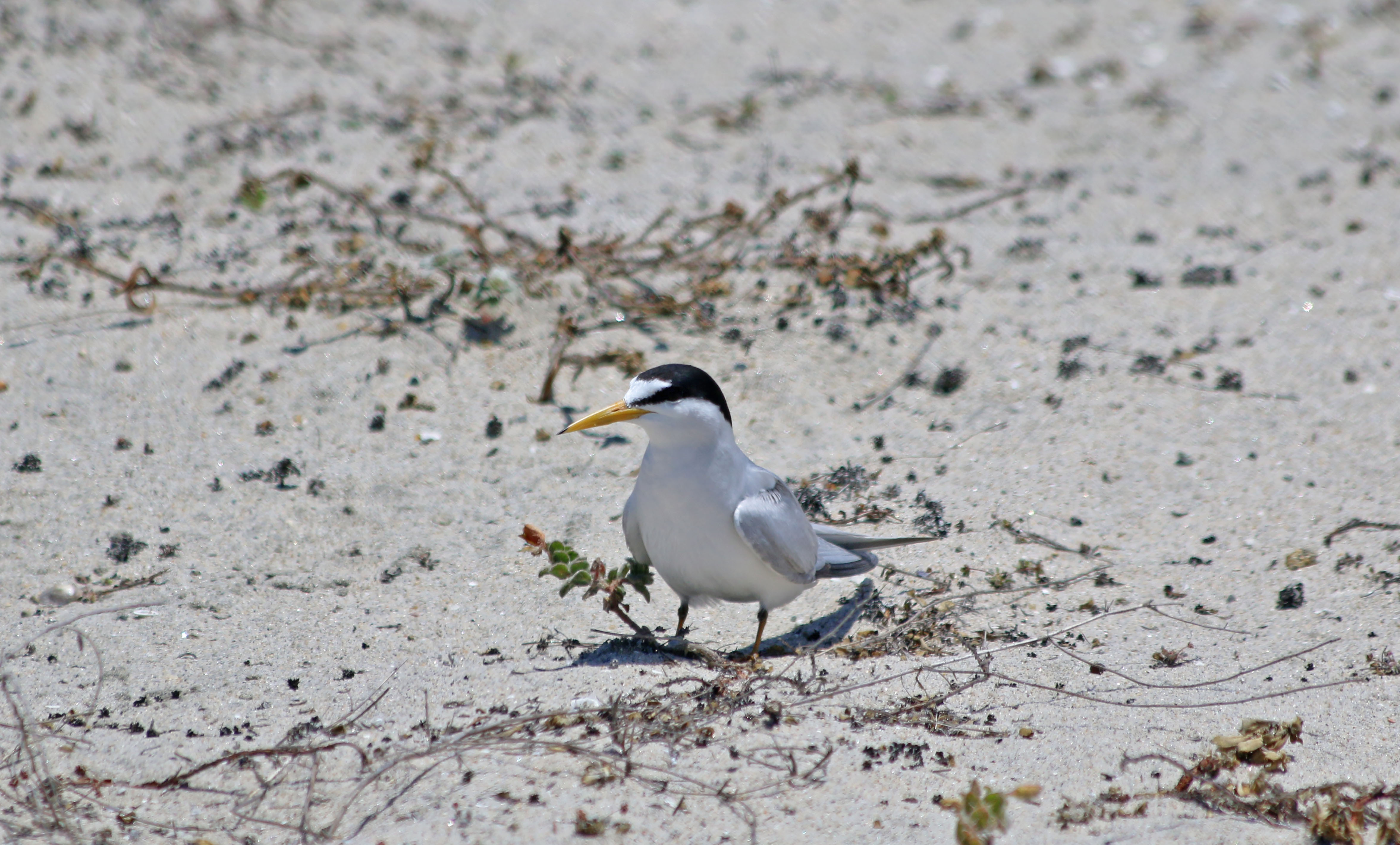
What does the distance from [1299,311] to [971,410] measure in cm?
176

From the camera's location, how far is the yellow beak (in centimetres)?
333

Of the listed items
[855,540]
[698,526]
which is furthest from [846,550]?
[698,526]

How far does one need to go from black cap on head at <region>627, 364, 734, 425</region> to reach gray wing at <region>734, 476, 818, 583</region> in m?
0.34

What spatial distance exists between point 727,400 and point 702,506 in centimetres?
168

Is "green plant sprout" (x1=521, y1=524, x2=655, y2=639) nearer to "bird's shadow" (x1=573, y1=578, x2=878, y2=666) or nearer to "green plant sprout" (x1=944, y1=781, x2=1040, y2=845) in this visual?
"bird's shadow" (x1=573, y1=578, x2=878, y2=666)

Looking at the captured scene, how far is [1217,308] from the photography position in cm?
568

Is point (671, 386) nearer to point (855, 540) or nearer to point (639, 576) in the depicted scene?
point (639, 576)

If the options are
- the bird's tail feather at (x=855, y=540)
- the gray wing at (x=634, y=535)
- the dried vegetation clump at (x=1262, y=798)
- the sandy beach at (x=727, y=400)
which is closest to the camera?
the dried vegetation clump at (x=1262, y=798)

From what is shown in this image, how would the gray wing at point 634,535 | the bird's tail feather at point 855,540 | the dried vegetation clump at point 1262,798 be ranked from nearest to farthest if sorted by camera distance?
the dried vegetation clump at point 1262,798 < the gray wing at point 634,535 < the bird's tail feather at point 855,540

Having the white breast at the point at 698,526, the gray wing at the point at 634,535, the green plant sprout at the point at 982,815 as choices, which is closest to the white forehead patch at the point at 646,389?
the white breast at the point at 698,526

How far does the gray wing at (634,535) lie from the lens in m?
3.58

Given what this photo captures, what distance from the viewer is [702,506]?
3.43 m

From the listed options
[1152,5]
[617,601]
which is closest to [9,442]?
[617,601]

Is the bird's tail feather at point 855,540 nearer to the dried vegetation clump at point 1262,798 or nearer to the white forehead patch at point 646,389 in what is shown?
the white forehead patch at point 646,389
